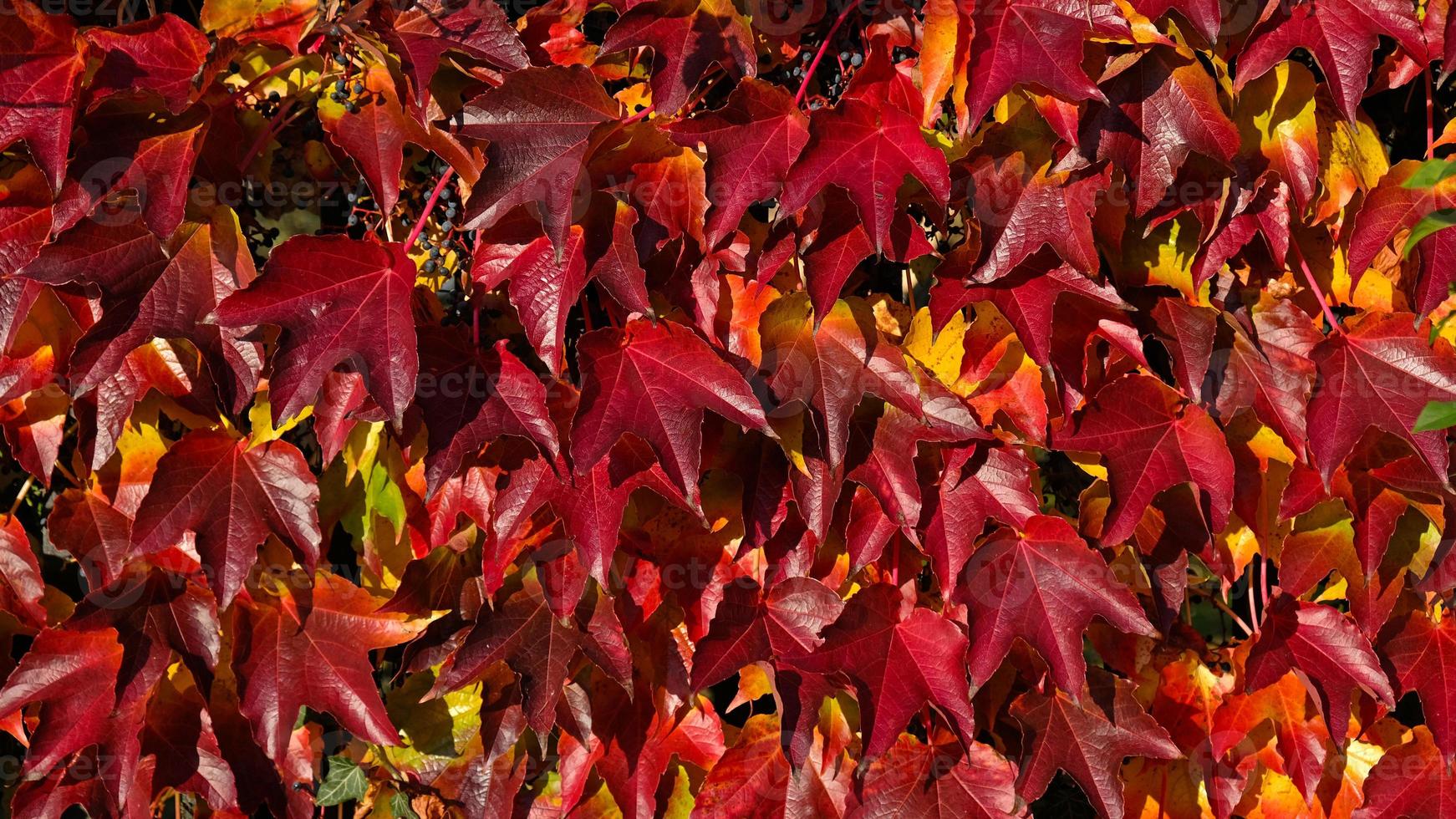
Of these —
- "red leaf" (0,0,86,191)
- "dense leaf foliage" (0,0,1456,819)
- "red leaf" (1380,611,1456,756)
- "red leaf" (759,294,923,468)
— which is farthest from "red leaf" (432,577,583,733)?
"red leaf" (1380,611,1456,756)

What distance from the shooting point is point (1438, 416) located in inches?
35.5

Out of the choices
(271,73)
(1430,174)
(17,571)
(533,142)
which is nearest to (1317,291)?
(1430,174)

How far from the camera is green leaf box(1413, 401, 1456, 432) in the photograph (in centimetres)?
89

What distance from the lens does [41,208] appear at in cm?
143

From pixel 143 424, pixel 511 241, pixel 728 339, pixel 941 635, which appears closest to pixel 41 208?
pixel 143 424

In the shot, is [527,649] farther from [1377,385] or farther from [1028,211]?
[1377,385]

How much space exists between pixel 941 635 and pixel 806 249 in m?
0.55

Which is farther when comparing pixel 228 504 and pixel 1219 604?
pixel 1219 604

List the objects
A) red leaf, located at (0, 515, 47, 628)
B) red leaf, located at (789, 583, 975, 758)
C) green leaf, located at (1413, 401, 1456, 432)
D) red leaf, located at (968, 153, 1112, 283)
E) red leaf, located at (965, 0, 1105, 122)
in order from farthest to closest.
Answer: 1. red leaf, located at (0, 515, 47, 628)
2. red leaf, located at (789, 583, 975, 758)
3. red leaf, located at (968, 153, 1112, 283)
4. red leaf, located at (965, 0, 1105, 122)
5. green leaf, located at (1413, 401, 1456, 432)

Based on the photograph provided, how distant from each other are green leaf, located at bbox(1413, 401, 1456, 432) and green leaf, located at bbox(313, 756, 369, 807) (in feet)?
4.69

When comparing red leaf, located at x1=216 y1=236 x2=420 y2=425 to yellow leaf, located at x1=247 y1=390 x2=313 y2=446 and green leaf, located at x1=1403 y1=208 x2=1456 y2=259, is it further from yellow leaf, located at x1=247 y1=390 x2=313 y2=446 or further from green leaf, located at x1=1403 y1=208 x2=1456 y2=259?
green leaf, located at x1=1403 y1=208 x2=1456 y2=259

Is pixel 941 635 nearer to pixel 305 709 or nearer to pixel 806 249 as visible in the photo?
pixel 806 249

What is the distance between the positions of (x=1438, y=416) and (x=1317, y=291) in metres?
0.64

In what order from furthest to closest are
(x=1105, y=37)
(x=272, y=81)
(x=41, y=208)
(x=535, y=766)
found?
(x=535, y=766) → (x=272, y=81) → (x=41, y=208) → (x=1105, y=37)
